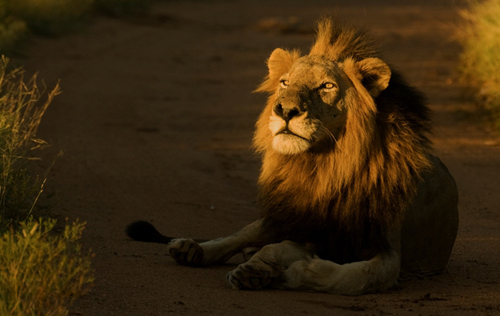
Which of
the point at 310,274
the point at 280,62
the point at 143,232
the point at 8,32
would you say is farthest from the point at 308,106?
the point at 8,32

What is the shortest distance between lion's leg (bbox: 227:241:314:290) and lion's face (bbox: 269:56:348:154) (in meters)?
0.60

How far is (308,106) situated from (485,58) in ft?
26.0

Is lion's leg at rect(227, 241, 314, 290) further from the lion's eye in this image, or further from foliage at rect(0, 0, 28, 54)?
foliage at rect(0, 0, 28, 54)

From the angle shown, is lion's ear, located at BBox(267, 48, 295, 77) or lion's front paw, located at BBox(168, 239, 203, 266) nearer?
lion's front paw, located at BBox(168, 239, 203, 266)

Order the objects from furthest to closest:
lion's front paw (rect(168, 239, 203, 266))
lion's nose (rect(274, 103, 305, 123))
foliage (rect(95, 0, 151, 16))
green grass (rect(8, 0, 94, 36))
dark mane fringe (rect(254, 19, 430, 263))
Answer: foliage (rect(95, 0, 151, 16)) → green grass (rect(8, 0, 94, 36)) → lion's front paw (rect(168, 239, 203, 266)) → dark mane fringe (rect(254, 19, 430, 263)) → lion's nose (rect(274, 103, 305, 123))

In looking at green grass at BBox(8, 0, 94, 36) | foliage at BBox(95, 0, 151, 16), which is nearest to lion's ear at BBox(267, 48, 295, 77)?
green grass at BBox(8, 0, 94, 36)

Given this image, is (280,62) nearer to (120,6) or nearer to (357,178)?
(357,178)

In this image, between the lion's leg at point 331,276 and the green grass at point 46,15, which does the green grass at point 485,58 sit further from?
the green grass at point 46,15

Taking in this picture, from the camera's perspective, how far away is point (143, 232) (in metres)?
6.17

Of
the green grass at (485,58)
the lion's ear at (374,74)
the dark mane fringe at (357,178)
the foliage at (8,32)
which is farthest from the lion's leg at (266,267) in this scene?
the foliage at (8,32)

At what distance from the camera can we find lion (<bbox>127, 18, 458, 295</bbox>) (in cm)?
510

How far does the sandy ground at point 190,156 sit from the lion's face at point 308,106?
86 cm

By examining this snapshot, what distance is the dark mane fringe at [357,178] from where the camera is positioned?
5.32 m

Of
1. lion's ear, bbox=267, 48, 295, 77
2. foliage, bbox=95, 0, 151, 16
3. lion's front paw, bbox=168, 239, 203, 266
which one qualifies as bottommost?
foliage, bbox=95, 0, 151, 16
